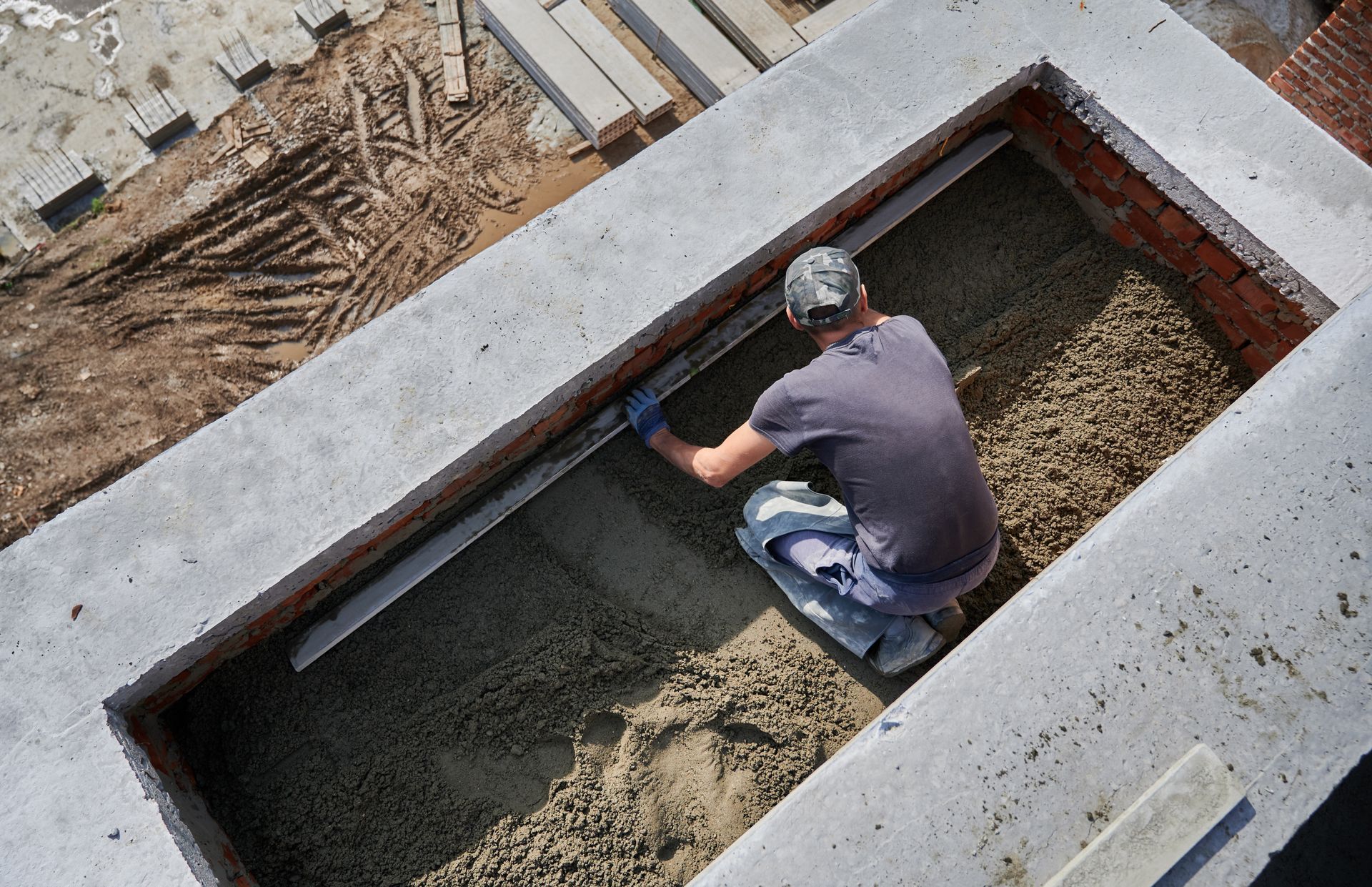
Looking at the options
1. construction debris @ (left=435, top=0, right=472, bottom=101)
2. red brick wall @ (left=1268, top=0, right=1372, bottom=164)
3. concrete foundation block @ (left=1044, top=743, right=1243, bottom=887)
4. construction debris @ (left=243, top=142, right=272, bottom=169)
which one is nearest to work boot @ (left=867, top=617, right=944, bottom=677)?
concrete foundation block @ (left=1044, top=743, right=1243, bottom=887)

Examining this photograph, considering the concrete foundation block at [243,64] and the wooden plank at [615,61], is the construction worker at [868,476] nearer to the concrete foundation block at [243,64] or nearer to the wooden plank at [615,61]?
the wooden plank at [615,61]

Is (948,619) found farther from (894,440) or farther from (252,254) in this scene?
(252,254)

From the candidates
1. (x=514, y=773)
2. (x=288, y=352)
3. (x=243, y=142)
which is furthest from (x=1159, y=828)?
(x=243, y=142)

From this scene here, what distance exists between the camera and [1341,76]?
4.22m

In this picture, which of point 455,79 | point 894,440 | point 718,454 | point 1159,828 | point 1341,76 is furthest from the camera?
point 455,79

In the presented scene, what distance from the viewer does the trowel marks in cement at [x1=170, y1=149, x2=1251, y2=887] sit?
2666mm

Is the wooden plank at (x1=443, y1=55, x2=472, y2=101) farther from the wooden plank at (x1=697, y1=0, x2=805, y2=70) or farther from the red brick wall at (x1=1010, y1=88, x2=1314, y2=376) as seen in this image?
the red brick wall at (x1=1010, y1=88, x2=1314, y2=376)

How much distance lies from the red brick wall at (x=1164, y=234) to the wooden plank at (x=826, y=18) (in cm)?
209

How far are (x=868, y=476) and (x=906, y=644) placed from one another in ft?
2.24

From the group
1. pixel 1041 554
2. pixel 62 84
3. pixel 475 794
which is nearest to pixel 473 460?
pixel 475 794

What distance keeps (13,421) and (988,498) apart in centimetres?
506

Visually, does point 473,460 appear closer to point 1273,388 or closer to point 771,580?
point 771,580

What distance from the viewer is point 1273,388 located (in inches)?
104

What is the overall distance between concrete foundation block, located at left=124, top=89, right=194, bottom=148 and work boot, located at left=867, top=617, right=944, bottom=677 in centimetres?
520
